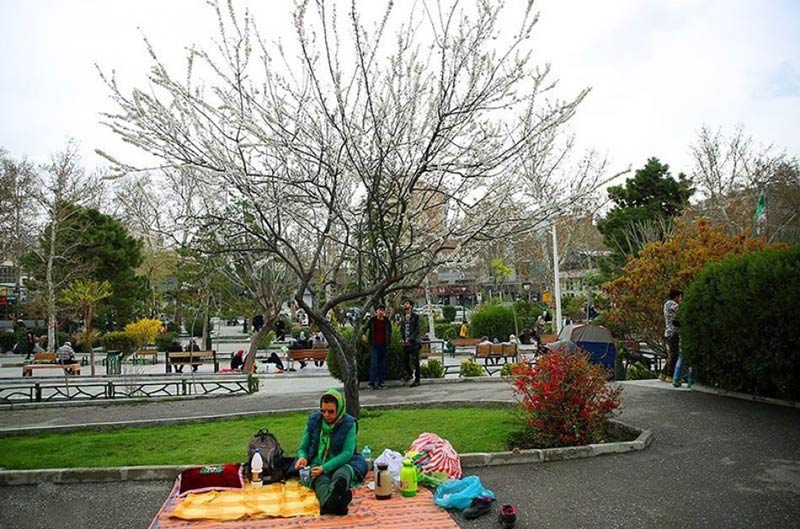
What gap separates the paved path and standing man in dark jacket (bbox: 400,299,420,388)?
5.23 metres

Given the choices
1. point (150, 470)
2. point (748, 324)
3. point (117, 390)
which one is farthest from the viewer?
point (117, 390)

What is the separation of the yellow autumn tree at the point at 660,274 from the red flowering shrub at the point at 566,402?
8319mm

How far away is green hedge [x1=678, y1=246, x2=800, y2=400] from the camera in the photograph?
29.3 ft

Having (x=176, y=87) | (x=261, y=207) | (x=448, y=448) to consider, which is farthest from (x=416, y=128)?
(x=448, y=448)

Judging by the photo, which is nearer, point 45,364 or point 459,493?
point 459,493

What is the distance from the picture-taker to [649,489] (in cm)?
586

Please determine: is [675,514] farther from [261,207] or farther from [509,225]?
[261,207]

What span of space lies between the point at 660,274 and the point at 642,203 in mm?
19083

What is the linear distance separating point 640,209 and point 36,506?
3060cm

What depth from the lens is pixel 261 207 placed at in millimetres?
8227

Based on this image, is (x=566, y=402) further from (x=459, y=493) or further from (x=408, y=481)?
(x=408, y=481)

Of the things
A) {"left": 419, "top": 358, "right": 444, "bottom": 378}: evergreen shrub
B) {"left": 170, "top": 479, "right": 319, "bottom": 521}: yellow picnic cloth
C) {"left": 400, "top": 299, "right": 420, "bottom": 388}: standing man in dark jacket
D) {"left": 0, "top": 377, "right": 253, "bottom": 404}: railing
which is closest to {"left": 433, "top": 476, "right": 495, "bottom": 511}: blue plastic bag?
{"left": 170, "top": 479, "right": 319, "bottom": 521}: yellow picnic cloth

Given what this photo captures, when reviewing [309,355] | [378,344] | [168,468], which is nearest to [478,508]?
[168,468]

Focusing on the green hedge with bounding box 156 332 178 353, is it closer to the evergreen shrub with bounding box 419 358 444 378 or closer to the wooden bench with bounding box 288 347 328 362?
the wooden bench with bounding box 288 347 328 362
